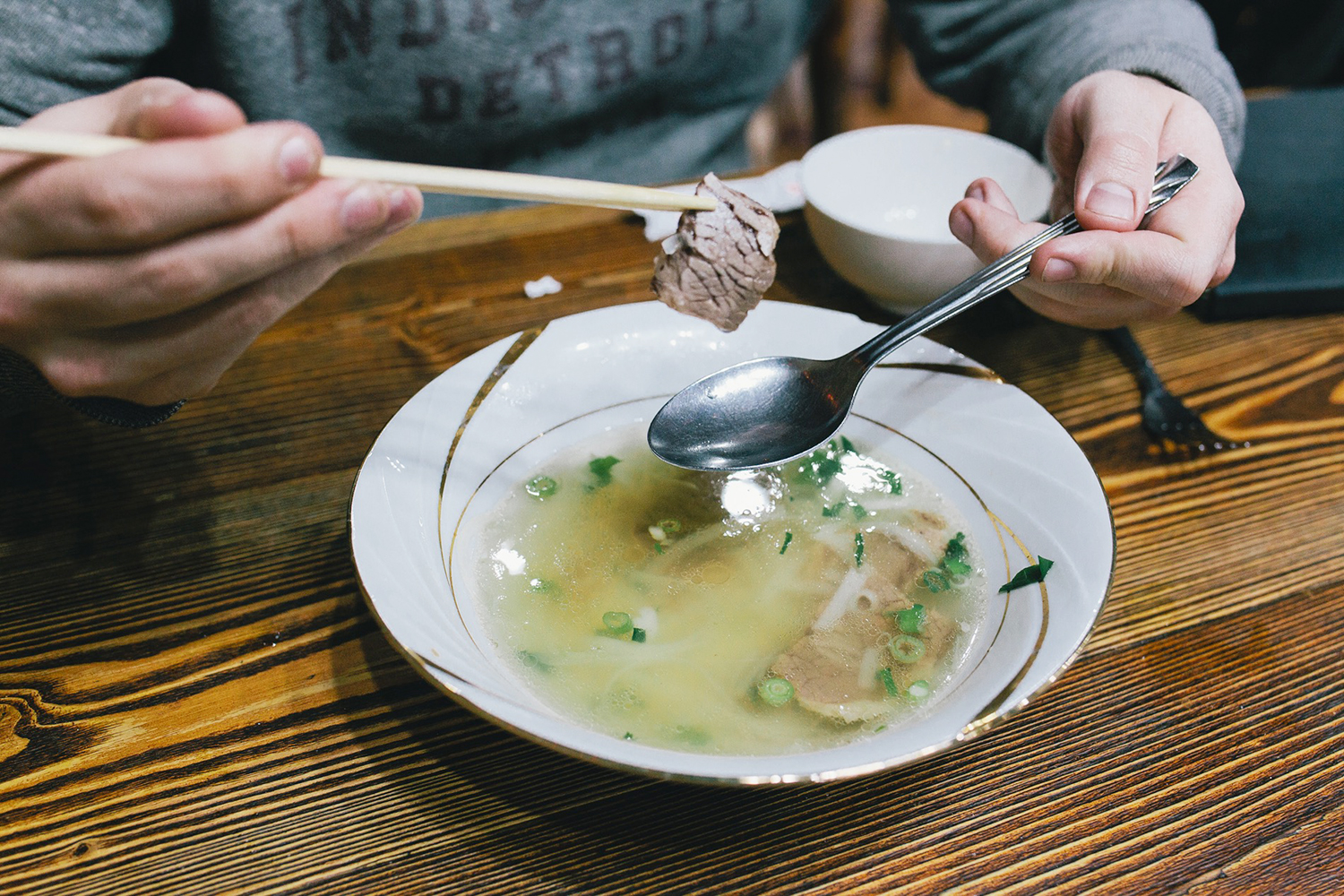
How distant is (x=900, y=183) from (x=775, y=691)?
1.46m

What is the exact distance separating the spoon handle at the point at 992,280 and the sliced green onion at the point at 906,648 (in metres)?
0.44

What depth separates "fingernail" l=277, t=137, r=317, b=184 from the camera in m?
0.82

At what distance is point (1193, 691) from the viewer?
1.15 meters

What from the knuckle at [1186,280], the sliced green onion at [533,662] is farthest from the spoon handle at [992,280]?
the sliced green onion at [533,662]

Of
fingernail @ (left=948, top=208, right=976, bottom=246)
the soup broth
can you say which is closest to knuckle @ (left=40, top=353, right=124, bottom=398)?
the soup broth

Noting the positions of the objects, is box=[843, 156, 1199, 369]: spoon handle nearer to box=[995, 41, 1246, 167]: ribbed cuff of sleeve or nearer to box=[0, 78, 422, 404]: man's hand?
box=[995, 41, 1246, 167]: ribbed cuff of sleeve

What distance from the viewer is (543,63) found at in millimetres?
2230

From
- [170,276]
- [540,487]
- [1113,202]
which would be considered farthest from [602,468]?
[1113,202]

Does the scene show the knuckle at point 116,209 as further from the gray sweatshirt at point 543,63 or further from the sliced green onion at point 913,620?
the gray sweatshirt at point 543,63

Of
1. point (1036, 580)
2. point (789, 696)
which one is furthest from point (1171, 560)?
point (789, 696)

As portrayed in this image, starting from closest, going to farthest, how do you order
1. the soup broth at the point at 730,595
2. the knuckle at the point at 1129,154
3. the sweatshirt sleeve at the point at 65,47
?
the soup broth at the point at 730,595, the knuckle at the point at 1129,154, the sweatshirt sleeve at the point at 65,47

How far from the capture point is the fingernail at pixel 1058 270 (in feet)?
4.04

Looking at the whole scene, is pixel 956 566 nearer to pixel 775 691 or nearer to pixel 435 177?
pixel 775 691

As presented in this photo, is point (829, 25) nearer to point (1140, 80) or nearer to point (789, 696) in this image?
point (1140, 80)
